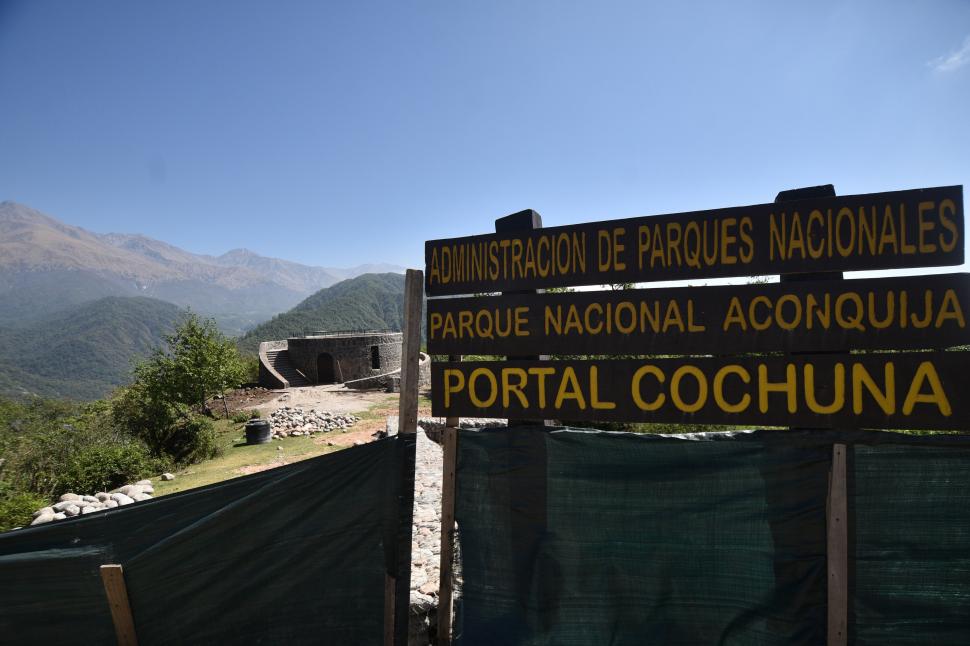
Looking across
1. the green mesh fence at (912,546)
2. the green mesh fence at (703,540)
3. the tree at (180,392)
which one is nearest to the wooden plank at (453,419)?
the green mesh fence at (703,540)

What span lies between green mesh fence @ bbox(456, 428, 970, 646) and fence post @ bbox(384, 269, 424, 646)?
37 centimetres

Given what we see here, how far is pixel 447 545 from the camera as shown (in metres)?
3.14

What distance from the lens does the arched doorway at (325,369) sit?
33875 mm

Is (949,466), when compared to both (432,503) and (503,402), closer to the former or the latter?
(503,402)

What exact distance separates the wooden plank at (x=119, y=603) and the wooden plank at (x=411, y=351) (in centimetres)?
182

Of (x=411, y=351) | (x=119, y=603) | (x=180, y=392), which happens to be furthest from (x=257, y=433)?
(x=411, y=351)

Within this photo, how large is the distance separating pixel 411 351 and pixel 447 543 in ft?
4.24

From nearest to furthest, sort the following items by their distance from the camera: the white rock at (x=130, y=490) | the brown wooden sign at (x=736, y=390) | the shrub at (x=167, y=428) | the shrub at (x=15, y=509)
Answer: the brown wooden sign at (x=736, y=390) < the shrub at (x=15, y=509) < the white rock at (x=130, y=490) < the shrub at (x=167, y=428)

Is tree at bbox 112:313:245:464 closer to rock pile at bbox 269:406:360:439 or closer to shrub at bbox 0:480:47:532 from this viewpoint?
rock pile at bbox 269:406:360:439

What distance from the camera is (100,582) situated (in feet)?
9.38

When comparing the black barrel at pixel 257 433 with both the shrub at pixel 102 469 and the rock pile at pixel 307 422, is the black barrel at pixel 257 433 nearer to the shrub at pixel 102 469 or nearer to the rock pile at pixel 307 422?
the rock pile at pixel 307 422

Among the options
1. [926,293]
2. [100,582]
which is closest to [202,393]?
[100,582]

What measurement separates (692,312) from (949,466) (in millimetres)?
1451

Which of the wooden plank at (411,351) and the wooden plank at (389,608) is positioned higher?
the wooden plank at (411,351)
